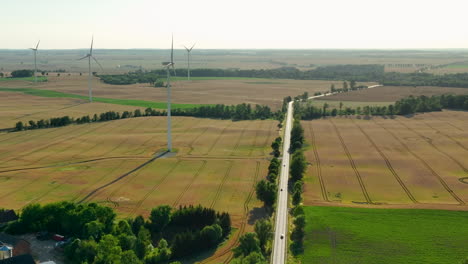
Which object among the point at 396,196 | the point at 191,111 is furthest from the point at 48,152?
the point at 396,196

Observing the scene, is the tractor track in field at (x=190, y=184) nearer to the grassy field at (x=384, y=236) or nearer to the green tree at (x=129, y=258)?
the grassy field at (x=384, y=236)

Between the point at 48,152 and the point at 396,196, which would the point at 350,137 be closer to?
the point at 396,196

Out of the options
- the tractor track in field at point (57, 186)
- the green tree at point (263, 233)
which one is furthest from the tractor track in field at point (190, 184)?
the tractor track in field at point (57, 186)

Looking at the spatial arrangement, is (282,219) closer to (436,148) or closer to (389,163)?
(389,163)

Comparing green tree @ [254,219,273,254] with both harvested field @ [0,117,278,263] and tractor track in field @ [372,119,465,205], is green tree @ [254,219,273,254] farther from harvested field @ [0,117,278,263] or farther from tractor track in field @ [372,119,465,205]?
tractor track in field @ [372,119,465,205]

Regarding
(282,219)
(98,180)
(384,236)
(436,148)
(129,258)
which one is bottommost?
(384,236)

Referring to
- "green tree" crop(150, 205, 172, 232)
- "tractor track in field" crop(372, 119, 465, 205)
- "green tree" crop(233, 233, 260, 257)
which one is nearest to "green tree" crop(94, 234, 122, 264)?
"green tree" crop(150, 205, 172, 232)

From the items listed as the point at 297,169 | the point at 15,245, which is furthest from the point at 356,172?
the point at 15,245
